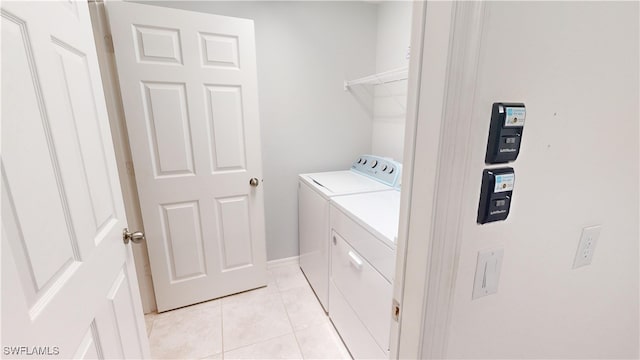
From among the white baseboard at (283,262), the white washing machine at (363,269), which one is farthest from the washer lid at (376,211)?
the white baseboard at (283,262)

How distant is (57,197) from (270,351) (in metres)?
1.43

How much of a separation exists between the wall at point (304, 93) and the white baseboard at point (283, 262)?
0.04 metres

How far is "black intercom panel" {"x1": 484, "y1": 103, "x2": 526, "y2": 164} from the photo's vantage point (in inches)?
20.2

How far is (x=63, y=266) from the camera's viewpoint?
64cm

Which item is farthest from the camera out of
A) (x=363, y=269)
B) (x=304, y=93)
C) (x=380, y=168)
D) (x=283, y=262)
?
(x=283, y=262)

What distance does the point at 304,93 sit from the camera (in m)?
2.27

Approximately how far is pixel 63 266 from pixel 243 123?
1.38 metres

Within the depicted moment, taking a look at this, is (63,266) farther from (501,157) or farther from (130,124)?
(130,124)

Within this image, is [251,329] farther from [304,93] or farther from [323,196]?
[304,93]

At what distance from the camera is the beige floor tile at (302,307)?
184 centimetres

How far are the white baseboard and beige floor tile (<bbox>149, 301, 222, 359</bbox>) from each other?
0.56m

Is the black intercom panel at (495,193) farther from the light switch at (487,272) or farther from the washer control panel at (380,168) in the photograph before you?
the washer control panel at (380,168)

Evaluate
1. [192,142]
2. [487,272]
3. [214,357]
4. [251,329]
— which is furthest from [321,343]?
[192,142]

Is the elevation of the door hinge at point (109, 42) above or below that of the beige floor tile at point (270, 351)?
above
